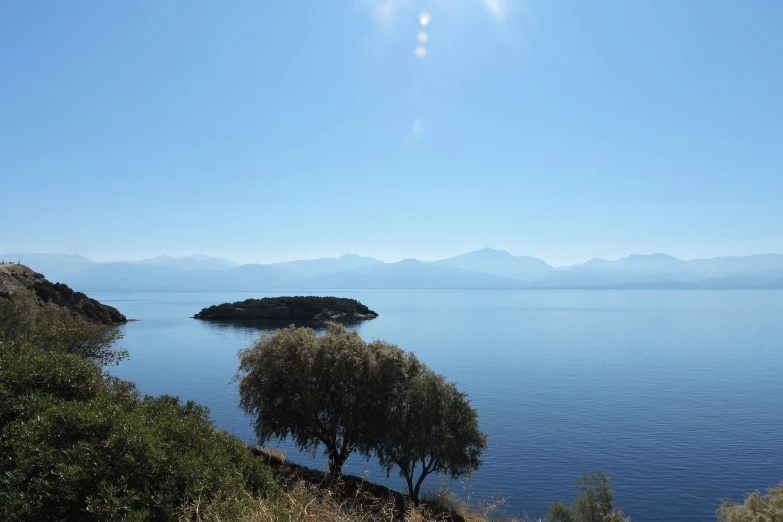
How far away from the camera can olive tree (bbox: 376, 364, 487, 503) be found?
113 ft

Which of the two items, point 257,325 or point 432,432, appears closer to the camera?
point 432,432

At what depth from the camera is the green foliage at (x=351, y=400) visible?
35.2 meters

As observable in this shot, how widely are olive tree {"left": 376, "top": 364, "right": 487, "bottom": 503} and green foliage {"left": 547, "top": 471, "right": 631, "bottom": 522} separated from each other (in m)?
6.75

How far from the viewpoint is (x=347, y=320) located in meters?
195

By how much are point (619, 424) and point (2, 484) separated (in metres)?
60.1

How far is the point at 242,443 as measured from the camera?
24.7 metres

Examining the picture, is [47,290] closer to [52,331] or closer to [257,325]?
[257,325]

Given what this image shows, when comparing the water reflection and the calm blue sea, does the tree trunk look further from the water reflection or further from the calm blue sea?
the water reflection

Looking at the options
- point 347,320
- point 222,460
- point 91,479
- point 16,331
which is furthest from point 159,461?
point 347,320

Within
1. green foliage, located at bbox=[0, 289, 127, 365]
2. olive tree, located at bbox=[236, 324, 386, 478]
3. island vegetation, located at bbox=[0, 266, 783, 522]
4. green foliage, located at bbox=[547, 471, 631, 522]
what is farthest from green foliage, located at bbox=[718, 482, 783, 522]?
green foliage, located at bbox=[0, 289, 127, 365]

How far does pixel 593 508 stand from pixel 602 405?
38.8 meters

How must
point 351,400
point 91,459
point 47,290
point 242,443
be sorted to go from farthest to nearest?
1. point 47,290
2. point 351,400
3. point 242,443
4. point 91,459

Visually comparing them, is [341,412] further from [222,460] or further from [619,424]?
[619,424]

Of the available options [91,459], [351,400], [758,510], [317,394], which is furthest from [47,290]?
[758,510]
